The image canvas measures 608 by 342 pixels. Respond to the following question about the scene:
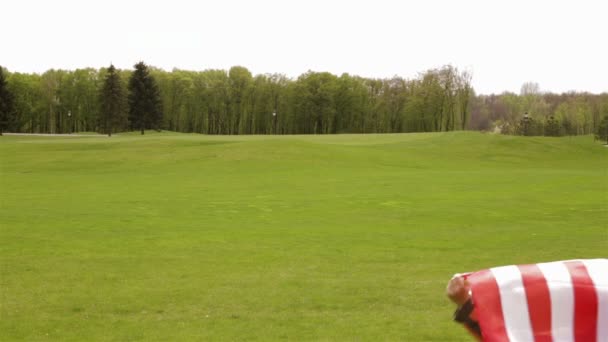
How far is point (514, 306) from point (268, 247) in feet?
33.3

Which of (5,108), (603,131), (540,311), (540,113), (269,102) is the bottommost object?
(540,311)

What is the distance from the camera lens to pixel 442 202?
20.1 metres

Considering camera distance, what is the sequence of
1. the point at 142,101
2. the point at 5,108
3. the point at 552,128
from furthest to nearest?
the point at 552,128 < the point at 142,101 < the point at 5,108

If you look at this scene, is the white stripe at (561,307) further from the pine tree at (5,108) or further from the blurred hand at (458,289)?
the pine tree at (5,108)

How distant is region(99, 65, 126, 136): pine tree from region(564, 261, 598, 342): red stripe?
80130 millimetres

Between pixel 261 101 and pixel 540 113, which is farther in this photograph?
pixel 540 113

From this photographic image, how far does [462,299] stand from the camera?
2.44 meters

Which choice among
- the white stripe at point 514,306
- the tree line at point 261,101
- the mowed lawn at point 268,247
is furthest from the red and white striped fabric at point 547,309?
the tree line at point 261,101

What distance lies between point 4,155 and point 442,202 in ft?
107

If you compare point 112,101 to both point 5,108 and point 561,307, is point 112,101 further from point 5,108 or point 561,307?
point 561,307

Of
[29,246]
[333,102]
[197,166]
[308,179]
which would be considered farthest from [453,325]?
[333,102]

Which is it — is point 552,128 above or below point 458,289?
above

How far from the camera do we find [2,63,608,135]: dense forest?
3649 inches

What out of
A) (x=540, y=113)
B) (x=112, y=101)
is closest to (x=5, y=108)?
(x=112, y=101)
